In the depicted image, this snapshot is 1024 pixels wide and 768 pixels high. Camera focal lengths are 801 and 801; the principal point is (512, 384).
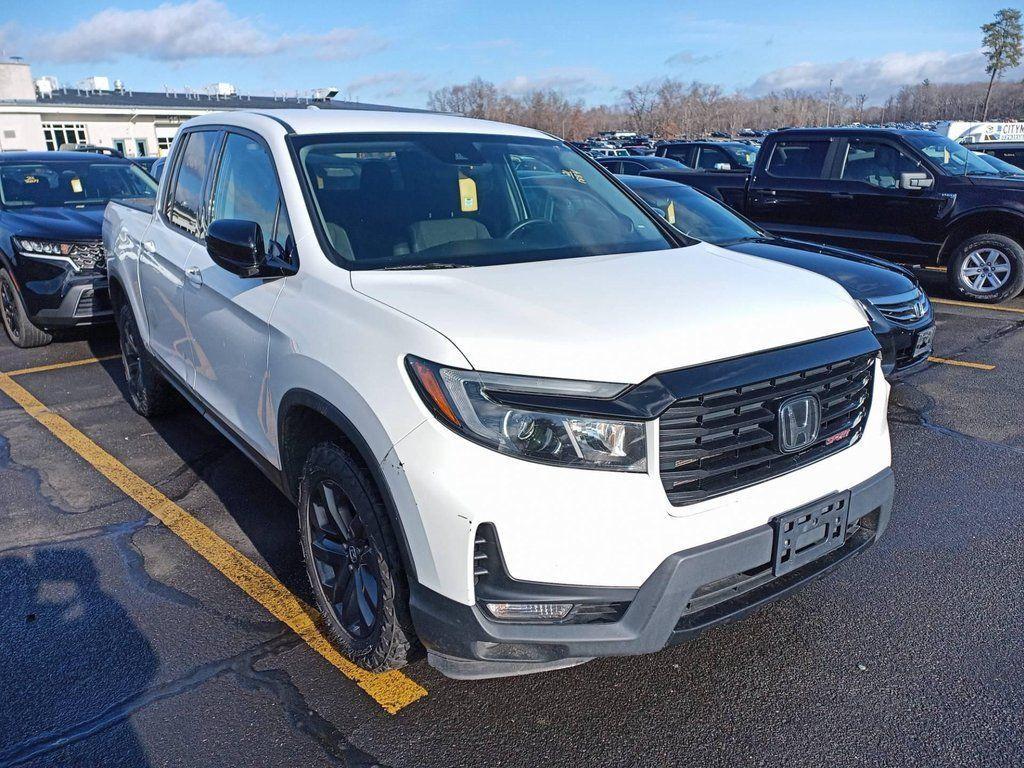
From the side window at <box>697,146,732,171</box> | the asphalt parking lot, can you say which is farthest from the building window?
the asphalt parking lot

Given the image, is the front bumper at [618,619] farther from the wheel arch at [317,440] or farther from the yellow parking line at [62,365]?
the yellow parking line at [62,365]

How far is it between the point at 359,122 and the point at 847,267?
397 centimetres

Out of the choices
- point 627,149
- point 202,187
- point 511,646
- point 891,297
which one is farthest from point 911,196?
point 627,149

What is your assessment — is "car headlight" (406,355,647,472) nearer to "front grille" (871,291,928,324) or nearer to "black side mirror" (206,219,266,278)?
"black side mirror" (206,219,266,278)

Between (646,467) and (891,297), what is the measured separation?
4.24 m

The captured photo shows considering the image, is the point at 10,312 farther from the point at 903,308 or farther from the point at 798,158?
the point at 798,158

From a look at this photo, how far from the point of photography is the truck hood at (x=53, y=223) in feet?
22.5

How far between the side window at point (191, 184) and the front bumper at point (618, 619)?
2602 millimetres

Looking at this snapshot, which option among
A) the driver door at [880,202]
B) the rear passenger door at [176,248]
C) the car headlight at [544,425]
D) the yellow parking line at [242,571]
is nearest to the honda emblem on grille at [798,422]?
the car headlight at [544,425]

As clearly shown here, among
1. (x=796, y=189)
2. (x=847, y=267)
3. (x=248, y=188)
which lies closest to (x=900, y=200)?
(x=796, y=189)

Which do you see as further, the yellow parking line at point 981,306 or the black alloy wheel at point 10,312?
the yellow parking line at point 981,306

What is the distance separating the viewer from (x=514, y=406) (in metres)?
2.19

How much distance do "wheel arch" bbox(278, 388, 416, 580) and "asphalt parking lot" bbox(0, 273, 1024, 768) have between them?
635mm

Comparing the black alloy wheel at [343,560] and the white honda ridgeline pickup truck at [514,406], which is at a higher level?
the white honda ridgeline pickup truck at [514,406]
